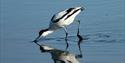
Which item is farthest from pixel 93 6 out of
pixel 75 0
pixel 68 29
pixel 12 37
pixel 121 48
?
pixel 121 48

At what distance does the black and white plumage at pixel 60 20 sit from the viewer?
1471 cm

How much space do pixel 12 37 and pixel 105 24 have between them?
8.90 feet

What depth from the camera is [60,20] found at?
48.6ft

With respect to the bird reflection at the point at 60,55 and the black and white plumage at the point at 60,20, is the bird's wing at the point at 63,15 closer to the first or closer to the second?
the black and white plumage at the point at 60,20

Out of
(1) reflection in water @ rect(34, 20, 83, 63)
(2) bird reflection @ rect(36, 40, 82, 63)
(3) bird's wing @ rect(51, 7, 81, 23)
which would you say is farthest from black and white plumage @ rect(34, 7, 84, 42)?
(2) bird reflection @ rect(36, 40, 82, 63)

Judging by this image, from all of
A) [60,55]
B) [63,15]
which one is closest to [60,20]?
[63,15]

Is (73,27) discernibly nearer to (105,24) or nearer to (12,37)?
(105,24)

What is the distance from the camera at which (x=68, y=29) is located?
626 inches

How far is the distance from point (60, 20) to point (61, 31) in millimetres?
1220

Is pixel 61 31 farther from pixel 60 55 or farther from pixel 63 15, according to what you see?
pixel 60 55

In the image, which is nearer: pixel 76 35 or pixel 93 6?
pixel 76 35

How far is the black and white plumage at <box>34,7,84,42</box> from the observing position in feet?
48.3

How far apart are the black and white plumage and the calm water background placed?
0.24 metres

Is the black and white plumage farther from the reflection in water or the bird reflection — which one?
the bird reflection
